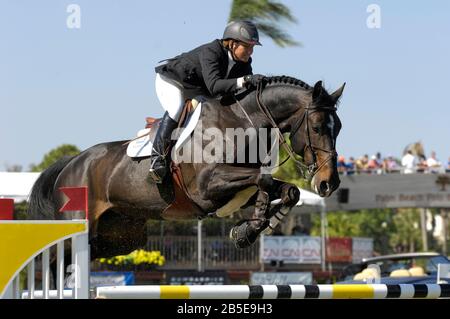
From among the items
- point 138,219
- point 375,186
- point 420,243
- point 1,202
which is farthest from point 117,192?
point 420,243

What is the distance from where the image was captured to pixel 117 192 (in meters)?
7.88

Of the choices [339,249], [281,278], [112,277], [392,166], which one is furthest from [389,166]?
[112,277]

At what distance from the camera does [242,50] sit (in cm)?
717

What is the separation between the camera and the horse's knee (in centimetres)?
663

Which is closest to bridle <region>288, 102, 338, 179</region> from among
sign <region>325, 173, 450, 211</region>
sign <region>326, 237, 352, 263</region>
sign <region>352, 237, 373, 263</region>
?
sign <region>326, 237, 352, 263</region>

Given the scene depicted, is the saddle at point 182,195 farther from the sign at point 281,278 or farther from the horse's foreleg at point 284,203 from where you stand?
the sign at point 281,278

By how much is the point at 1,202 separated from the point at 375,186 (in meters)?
22.3

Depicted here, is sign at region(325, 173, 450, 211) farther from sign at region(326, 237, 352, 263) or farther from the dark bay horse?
the dark bay horse

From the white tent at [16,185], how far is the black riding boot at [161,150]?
27.4 ft

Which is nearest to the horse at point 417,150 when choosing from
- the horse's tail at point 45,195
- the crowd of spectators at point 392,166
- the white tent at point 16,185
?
the crowd of spectators at point 392,166

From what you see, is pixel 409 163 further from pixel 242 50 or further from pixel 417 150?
pixel 242 50

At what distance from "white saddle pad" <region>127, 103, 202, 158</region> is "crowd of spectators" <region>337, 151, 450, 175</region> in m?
18.9

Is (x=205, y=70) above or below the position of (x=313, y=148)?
above

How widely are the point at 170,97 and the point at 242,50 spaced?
2.58ft
